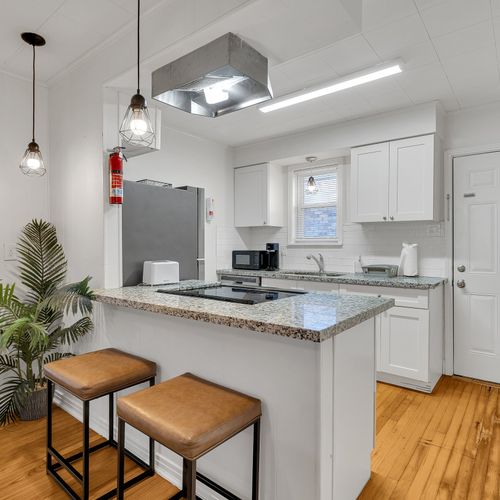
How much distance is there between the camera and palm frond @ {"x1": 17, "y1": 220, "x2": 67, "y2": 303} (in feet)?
9.00

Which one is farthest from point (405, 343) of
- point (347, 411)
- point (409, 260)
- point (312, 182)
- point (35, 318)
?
point (35, 318)

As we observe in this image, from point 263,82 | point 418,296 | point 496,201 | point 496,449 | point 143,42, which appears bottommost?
point 496,449

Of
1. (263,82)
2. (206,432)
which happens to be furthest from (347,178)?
(206,432)

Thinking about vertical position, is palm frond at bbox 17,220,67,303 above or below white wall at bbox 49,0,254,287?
below

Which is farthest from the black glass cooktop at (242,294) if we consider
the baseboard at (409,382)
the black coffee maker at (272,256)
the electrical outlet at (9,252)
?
the black coffee maker at (272,256)

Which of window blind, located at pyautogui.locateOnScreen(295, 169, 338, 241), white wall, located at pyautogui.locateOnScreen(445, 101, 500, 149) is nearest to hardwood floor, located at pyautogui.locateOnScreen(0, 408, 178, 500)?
window blind, located at pyautogui.locateOnScreen(295, 169, 338, 241)

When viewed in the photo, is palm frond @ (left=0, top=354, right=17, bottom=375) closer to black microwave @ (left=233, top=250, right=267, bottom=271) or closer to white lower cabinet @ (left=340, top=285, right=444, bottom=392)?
black microwave @ (left=233, top=250, right=267, bottom=271)

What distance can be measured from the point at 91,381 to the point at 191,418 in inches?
26.4

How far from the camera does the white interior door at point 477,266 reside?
317 centimetres

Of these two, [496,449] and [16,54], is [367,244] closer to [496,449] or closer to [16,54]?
[496,449]

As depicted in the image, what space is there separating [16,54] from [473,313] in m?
4.45

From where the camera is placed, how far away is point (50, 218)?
2986 mm

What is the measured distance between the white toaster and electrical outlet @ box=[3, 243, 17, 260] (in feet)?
3.68

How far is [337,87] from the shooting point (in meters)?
2.86
